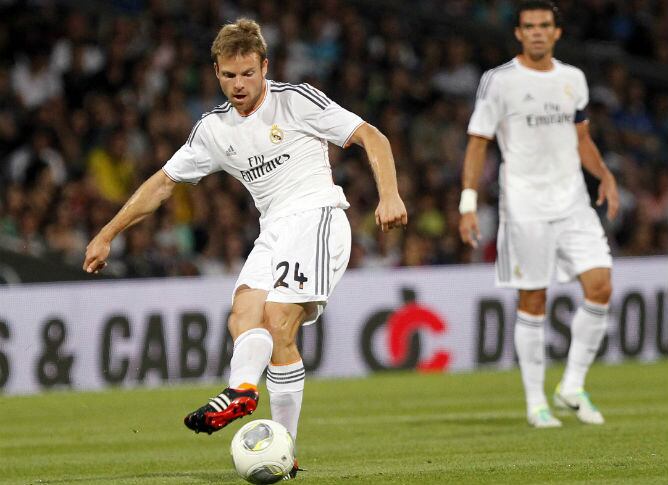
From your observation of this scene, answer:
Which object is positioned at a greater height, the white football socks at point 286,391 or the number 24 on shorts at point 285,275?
the number 24 on shorts at point 285,275

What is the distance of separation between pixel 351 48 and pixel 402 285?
4.81 metres

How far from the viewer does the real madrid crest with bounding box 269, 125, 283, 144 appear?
6766 mm

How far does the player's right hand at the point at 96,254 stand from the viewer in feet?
22.3

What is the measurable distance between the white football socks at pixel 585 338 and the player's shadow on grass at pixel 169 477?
2.94m

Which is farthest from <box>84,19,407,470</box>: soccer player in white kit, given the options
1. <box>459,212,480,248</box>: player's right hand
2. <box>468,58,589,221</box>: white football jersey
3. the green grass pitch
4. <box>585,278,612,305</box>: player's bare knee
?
<box>585,278,612,305</box>: player's bare knee

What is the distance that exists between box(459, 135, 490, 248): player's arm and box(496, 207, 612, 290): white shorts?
28cm

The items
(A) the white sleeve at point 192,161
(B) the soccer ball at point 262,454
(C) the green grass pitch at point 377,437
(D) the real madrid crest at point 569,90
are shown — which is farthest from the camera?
(D) the real madrid crest at point 569,90

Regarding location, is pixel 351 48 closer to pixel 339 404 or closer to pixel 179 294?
pixel 179 294

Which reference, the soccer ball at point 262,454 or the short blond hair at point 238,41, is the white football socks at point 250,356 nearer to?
the soccer ball at point 262,454

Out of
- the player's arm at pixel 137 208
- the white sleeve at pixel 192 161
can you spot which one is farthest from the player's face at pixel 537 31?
the player's arm at pixel 137 208

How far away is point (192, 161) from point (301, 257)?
2.73ft

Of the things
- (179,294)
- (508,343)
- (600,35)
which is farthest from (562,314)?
(600,35)

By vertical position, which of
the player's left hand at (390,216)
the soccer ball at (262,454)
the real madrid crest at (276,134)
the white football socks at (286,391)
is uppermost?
the real madrid crest at (276,134)

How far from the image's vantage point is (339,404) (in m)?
11.1
